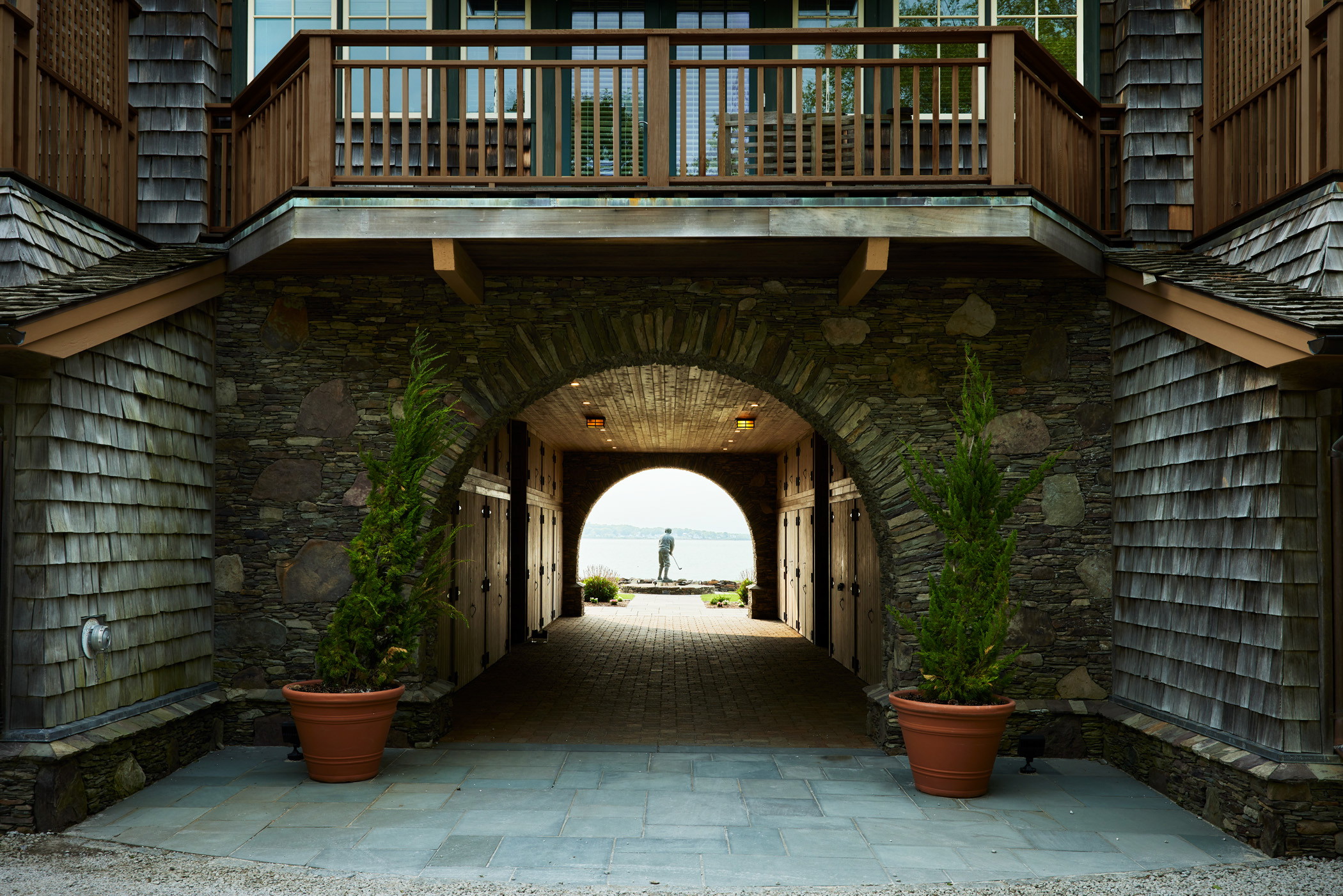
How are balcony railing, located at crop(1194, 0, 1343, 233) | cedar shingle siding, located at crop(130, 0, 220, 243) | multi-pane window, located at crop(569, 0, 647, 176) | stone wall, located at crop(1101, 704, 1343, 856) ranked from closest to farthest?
stone wall, located at crop(1101, 704, 1343, 856) < balcony railing, located at crop(1194, 0, 1343, 233) < cedar shingle siding, located at crop(130, 0, 220, 243) < multi-pane window, located at crop(569, 0, 647, 176)

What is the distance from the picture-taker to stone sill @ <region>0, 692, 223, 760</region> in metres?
4.46

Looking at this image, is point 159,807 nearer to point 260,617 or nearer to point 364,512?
point 260,617

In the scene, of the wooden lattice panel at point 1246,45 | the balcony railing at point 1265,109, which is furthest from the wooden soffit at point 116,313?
the wooden lattice panel at point 1246,45

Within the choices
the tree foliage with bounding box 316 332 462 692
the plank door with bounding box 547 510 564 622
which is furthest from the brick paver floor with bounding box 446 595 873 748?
the plank door with bounding box 547 510 564 622

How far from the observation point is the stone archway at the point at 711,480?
17.3 meters

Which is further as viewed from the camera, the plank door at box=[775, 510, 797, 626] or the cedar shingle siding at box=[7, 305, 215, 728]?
the plank door at box=[775, 510, 797, 626]

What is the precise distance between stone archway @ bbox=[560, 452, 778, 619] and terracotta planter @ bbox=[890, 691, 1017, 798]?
11843 mm

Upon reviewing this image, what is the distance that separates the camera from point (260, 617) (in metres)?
6.24

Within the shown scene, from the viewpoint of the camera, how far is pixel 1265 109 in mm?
5461

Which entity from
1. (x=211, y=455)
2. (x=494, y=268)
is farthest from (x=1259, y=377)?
(x=211, y=455)

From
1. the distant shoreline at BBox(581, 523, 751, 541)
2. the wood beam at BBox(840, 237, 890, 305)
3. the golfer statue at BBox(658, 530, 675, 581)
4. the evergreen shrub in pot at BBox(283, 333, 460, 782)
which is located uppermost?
the wood beam at BBox(840, 237, 890, 305)

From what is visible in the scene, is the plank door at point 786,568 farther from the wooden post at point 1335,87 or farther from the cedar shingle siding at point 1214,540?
the wooden post at point 1335,87

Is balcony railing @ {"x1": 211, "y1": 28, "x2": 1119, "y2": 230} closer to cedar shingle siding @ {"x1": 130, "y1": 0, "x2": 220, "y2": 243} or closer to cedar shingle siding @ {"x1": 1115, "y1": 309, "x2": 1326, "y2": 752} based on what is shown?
cedar shingle siding @ {"x1": 130, "y1": 0, "x2": 220, "y2": 243}

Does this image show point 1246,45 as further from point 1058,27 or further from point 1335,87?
point 1058,27
